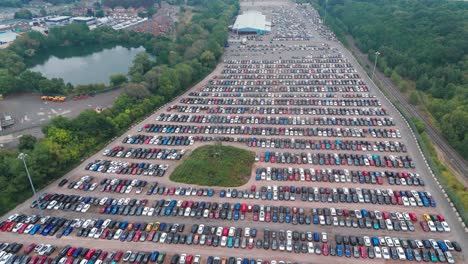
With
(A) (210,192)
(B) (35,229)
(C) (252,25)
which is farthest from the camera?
(C) (252,25)

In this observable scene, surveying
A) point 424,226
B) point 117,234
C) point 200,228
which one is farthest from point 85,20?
point 424,226

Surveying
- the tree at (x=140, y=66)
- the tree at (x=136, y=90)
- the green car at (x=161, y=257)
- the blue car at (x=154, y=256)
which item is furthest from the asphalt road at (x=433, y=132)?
the tree at (x=140, y=66)

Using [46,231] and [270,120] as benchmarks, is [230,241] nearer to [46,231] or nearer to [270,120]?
[46,231]

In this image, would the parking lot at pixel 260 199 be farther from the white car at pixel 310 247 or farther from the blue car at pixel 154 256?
the white car at pixel 310 247

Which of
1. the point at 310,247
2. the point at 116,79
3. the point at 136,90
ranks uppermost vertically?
the point at 136,90

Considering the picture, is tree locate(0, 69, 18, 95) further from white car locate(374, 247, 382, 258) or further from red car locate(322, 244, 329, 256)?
white car locate(374, 247, 382, 258)

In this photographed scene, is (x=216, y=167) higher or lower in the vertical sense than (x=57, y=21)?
lower

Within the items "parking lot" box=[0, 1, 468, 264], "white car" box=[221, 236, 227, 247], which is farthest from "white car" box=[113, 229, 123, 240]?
"white car" box=[221, 236, 227, 247]
